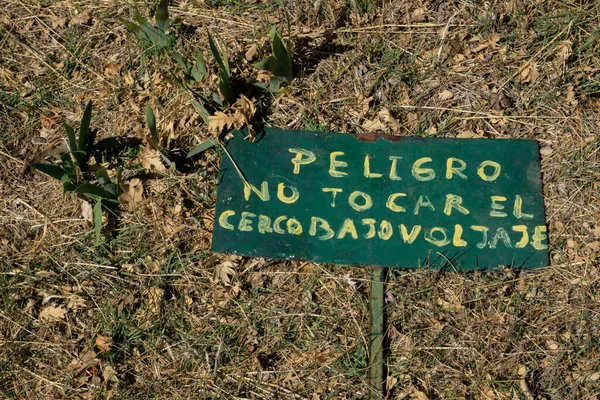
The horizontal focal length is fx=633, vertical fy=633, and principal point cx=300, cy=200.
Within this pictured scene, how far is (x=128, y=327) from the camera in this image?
2770 mm

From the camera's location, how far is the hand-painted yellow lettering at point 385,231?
2.80m

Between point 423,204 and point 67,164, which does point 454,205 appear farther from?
point 67,164

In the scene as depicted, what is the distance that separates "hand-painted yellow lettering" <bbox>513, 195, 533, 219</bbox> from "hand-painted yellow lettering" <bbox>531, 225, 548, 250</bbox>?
0.07 m

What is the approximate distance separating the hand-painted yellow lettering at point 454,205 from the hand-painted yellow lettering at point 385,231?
0.26 meters

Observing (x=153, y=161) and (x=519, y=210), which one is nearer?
(x=519, y=210)

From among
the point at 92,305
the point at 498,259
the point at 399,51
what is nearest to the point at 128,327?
the point at 92,305

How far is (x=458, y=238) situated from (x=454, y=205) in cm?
15

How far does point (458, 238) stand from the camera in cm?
278

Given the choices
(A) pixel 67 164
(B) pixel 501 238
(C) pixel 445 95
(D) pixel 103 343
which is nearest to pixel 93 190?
(A) pixel 67 164

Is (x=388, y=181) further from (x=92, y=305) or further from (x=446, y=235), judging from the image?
(x=92, y=305)

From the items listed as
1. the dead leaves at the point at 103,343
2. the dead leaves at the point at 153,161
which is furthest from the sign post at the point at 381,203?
the dead leaves at the point at 103,343

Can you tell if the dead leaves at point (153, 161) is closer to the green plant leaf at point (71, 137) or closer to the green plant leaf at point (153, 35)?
the green plant leaf at point (71, 137)

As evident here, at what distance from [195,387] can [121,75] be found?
162 cm

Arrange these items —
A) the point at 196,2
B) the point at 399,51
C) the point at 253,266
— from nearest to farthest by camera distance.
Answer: the point at 253,266, the point at 399,51, the point at 196,2
